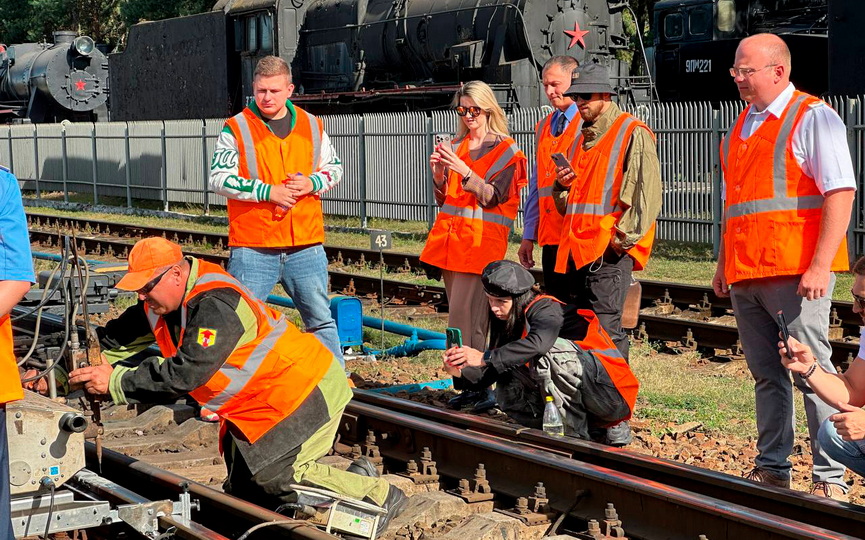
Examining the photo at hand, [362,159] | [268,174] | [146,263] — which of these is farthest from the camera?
[362,159]

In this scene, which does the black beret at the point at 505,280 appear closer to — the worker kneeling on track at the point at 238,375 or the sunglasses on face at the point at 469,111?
the worker kneeling on track at the point at 238,375

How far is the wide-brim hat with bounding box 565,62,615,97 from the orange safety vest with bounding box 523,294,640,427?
1.24 m

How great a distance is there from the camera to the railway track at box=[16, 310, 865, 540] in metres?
4.79

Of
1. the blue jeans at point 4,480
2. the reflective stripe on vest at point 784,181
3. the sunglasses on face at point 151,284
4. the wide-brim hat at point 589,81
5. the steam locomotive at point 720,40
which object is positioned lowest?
the blue jeans at point 4,480

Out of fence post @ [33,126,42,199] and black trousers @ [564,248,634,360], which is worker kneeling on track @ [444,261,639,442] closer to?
black trousers @ [564,248,634,360]

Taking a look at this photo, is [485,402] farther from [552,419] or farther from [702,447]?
[702,447]

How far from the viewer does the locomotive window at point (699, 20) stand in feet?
76.6

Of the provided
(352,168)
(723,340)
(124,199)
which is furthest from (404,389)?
(124,199)

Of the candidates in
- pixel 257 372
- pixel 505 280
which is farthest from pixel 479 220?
pixel 257 372

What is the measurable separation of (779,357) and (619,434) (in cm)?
113

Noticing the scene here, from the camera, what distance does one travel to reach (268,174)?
7031 mm

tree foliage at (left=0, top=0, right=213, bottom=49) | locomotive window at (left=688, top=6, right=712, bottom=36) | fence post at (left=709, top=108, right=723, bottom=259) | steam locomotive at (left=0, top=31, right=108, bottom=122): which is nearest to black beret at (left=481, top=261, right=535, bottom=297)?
fence post at (left=709, top=108, right=723, bottom=259)

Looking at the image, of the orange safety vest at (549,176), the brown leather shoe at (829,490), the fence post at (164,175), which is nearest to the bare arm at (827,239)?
the brown leather shoe at (829,490)

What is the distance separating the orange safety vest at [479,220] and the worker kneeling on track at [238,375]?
87.1 inches
